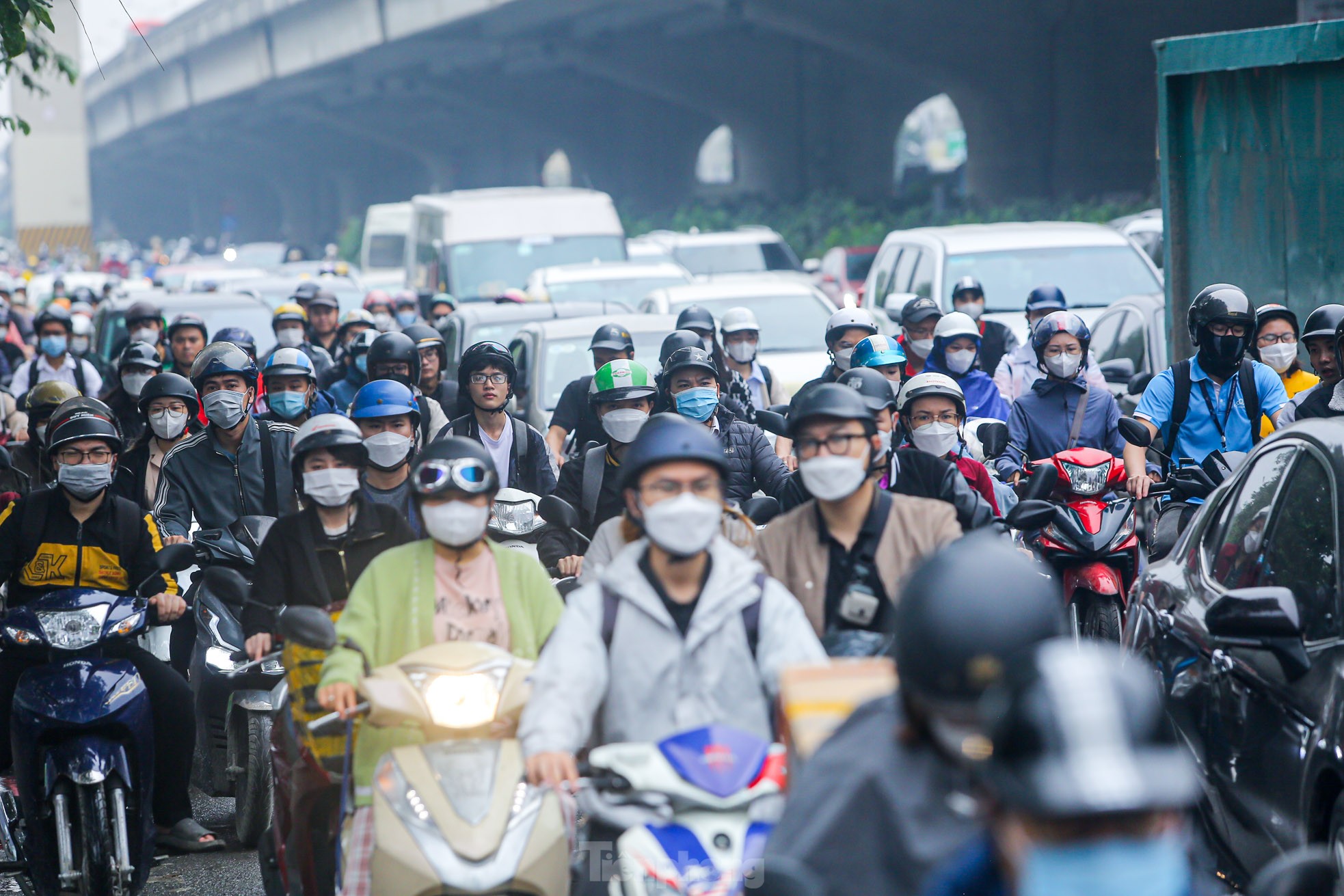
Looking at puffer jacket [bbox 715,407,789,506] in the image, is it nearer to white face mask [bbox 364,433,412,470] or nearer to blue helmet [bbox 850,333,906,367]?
blue helmet [bbox 850,333,906,367]

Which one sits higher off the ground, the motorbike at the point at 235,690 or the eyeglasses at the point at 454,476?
the eyeglasses at the point at 454,476

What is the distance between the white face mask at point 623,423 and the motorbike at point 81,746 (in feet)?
6.43

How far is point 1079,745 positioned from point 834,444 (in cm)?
268

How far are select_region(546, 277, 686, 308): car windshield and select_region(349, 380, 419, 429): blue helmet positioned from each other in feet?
34.1

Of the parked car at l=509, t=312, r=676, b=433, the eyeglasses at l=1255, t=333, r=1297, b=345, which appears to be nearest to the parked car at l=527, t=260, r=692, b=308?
the parked car at l=509, t=312, r=676, b=433

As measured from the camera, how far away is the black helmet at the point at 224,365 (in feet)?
26.6

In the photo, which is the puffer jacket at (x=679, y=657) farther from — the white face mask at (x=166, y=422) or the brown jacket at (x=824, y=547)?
the white face mask at (x=166, y=422)

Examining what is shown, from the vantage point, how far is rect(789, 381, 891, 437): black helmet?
196 inches

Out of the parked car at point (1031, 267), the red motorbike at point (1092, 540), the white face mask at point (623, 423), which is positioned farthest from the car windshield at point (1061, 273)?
the white face mask at point (623, 423)

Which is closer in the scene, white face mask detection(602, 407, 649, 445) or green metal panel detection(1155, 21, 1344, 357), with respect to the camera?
white face mask detection(602, 407, 649, 445)

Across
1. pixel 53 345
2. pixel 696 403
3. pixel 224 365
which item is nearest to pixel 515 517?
pixel 696 403

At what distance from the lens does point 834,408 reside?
4.99 m

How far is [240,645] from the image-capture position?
7125 mm

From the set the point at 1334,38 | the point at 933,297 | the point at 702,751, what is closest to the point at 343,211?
the point at 933,297
